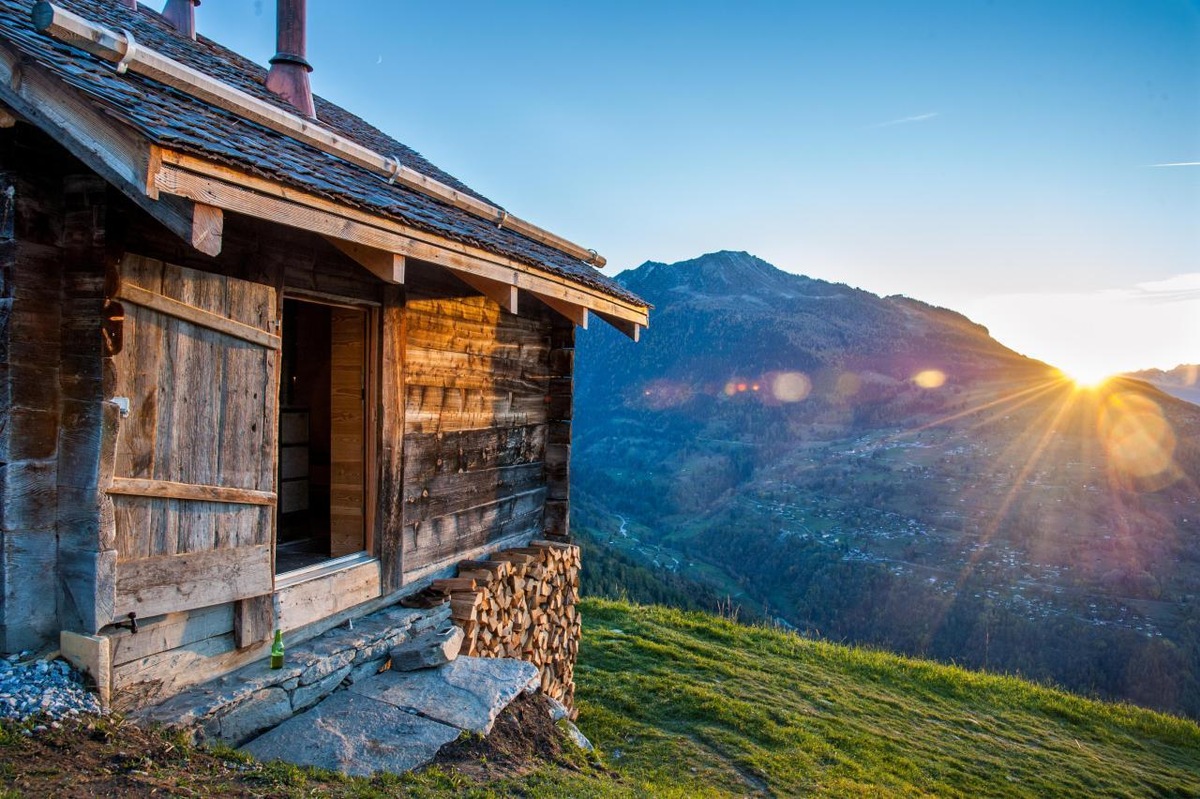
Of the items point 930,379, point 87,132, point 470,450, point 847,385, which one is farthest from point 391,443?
point 847,385

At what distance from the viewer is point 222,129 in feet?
10.8

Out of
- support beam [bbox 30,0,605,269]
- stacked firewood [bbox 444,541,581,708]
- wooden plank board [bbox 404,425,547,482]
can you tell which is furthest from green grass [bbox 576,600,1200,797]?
support beam [bbox 30,0,605,269]

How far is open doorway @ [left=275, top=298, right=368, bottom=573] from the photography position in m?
4.88

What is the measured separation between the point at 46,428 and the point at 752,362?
291ft

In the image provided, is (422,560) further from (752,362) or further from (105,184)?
(752,362)

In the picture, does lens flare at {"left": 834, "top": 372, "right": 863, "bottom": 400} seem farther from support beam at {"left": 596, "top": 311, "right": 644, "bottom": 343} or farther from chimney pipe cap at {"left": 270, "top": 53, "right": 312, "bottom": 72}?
chimney pipe cap at {"left": 270, "top": 53, "right": 312, "bottom": 72}

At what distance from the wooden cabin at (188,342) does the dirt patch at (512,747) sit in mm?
1203

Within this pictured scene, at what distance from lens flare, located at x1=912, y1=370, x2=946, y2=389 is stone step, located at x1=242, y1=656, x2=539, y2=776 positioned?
75656mm

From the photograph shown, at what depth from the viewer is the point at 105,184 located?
10.0ft

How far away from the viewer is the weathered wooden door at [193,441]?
318 cm

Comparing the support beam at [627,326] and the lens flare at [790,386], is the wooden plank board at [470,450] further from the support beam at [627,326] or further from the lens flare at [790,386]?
the lens flare at [790,386]

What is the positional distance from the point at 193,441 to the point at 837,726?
20.3ft

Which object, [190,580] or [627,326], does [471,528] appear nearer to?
[190,580]

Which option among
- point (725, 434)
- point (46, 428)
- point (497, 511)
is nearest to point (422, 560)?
point (497, 511)
